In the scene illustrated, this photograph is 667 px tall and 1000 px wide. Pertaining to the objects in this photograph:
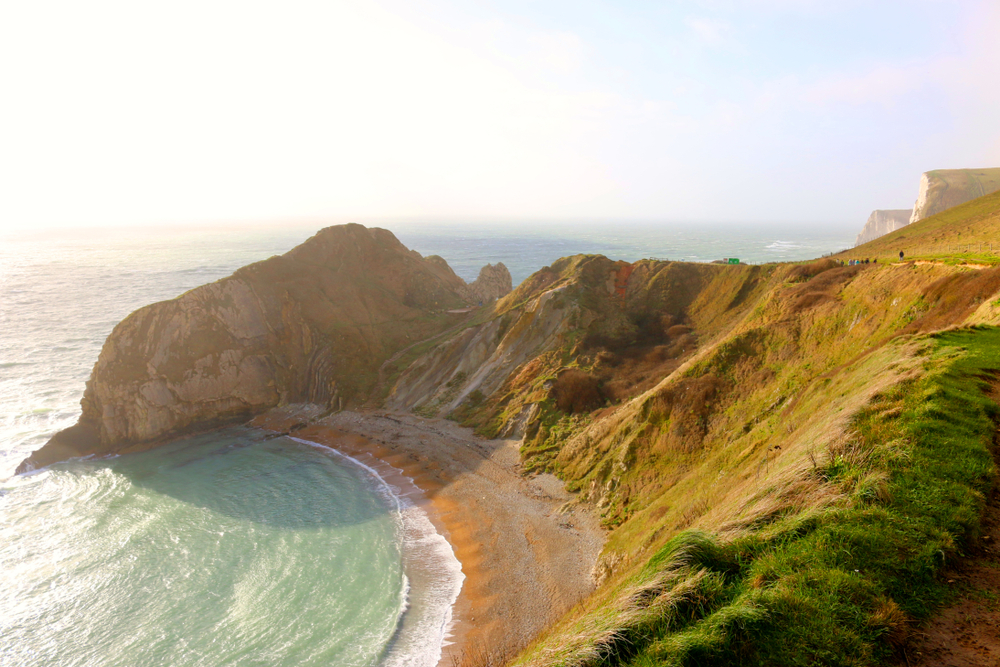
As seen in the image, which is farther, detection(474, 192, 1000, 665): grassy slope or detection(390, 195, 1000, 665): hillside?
detection(390, 195, 1000, 665): hillside

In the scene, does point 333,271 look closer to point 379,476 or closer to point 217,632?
point 379,476

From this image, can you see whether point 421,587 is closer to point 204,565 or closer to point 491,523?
point 491,523

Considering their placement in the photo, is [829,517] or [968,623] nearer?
[968,623]

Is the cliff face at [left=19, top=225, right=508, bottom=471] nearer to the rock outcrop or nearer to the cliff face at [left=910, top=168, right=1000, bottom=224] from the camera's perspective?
the rock outcrop

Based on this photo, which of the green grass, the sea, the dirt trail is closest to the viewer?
the dirt trail

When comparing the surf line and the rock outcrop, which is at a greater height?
the rock outcrop

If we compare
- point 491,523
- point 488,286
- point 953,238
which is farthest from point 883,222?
point 491,523

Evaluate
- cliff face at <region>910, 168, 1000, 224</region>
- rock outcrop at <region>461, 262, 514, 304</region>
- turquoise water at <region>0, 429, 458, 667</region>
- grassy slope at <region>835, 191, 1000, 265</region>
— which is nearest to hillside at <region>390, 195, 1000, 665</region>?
grassy slope at <region>835, 191, 1000, 265</region>
